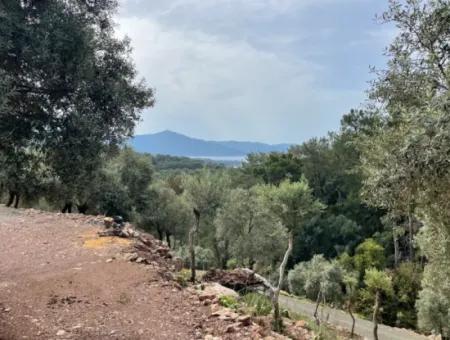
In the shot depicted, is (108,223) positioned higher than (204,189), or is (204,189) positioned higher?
(204,189)

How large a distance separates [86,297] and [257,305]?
350 cm

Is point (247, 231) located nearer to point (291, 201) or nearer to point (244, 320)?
point (291, 201)

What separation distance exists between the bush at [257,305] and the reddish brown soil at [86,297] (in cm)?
134

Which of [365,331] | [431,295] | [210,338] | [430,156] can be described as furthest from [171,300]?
[365,331]

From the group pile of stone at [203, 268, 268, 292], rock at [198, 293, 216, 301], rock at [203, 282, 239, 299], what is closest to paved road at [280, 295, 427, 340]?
pile of stone at [203, 268, 268, 292]

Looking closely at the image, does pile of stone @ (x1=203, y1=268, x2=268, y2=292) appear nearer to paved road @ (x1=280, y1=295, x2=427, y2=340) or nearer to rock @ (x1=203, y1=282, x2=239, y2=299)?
rock @ (x1=203, y1=282, x2=239, y2=299)

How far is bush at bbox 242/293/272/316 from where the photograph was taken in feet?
31.9

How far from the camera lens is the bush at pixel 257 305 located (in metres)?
9.71

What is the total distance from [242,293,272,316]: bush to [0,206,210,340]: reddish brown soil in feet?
4.41

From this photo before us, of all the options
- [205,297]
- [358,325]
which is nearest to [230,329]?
[205,297]

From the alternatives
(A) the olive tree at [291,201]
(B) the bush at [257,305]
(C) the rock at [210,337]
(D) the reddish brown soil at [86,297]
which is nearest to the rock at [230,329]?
(C) the rock at [210,337]

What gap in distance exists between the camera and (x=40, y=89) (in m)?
6.35

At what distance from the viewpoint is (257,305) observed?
33.5ft

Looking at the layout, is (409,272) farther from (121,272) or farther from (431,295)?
(121,272)
